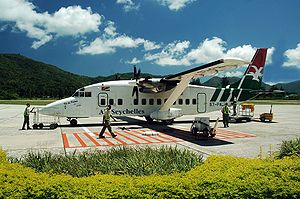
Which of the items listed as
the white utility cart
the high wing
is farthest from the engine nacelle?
the white utility cart

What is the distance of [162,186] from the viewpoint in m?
4.52

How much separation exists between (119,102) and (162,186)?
16.6 metres

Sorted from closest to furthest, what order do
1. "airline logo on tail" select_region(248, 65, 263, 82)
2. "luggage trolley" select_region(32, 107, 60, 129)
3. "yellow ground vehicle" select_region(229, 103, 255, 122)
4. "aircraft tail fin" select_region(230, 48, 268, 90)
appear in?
"luggage trolley" select_region(32, 107, 60, 129) → "yellow ground vehicle" select_region(229, 103, 255, 122) → "aircraft tail fin" select_region(230, 48, 268, 90) → "airline logo on tail" select_region(248, 65, 263, 82)

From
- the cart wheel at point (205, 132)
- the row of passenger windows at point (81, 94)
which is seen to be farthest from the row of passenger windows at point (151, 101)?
the cart wheel at point (205, 132)

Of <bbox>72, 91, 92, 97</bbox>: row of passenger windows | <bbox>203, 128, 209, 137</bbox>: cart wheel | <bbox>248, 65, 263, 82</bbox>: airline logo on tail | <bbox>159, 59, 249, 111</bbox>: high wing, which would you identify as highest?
<bbox>248, 65, 263, 82</bbox>: airline logo on tail

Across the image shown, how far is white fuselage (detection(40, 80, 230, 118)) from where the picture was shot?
19.4 m

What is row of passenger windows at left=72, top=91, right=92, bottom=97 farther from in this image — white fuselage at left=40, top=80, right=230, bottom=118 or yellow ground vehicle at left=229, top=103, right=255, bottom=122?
yellow ground vehicle at left=229, top=103, right=255, bottom=122

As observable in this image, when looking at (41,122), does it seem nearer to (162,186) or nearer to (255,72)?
(255,72)

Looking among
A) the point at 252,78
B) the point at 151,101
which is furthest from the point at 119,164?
the point at 252,78

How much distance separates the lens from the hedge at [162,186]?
14.4 feet

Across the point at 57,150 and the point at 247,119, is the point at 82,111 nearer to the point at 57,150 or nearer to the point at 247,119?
the point at 57,150

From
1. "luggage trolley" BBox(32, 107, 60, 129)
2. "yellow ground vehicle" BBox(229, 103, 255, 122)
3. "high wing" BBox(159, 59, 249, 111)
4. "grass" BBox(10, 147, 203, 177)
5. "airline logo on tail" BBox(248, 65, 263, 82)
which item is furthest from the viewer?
"airline logo on tail" BBox(248, 65, 263, 82)

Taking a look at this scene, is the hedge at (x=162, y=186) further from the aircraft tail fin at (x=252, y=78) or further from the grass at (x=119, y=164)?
the aircraft tail fin at (x=252, y=78)

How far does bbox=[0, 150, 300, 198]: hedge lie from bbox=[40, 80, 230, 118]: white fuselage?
47.6ft
